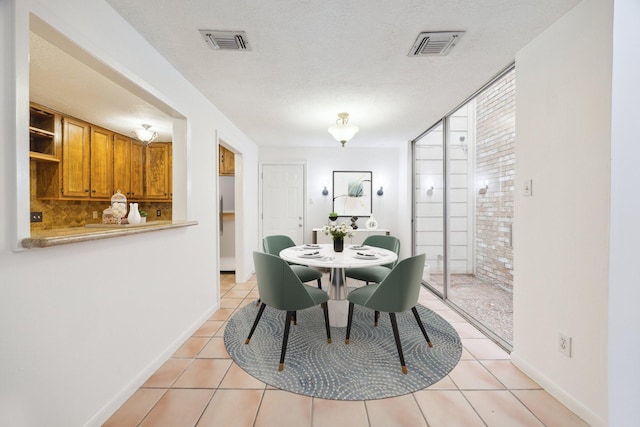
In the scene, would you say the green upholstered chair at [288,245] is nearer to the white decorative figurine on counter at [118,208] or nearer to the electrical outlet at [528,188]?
the white decorative figurine on counter at [118,208]

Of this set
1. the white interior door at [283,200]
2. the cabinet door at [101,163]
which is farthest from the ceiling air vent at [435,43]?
the cabinet door at [101,163]

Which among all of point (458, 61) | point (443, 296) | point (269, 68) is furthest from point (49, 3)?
point (443, 296)

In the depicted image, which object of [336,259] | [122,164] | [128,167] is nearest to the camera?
[336,259]

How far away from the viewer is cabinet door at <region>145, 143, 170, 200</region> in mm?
4422

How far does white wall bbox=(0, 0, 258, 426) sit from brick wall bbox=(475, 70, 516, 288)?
3360mm

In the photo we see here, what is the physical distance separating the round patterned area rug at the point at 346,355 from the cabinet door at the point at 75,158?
8.51 ft

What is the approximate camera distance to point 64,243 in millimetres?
1176

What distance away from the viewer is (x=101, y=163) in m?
3.71

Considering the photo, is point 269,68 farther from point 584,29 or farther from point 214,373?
point 214,373

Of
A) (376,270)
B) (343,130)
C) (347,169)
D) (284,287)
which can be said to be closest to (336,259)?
(284,287)

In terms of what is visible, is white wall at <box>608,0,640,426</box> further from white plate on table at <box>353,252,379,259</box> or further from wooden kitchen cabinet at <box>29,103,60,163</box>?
wooden kitchen cabinet at <box>29,103,60,163</box>

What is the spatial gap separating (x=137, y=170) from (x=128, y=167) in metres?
0.15

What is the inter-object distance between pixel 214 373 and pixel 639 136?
2.72 metres

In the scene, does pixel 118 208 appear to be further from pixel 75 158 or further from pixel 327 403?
pixel 75 158
